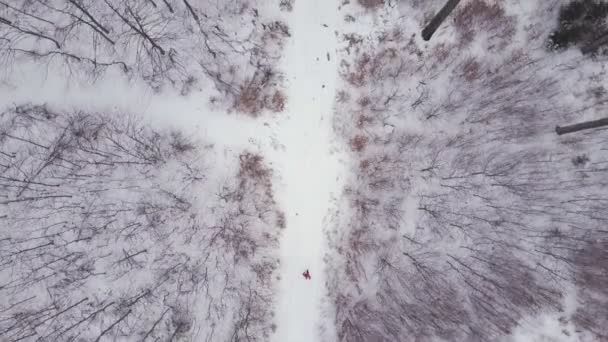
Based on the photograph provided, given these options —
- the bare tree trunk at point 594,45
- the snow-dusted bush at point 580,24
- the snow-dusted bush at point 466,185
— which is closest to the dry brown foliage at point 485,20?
the snow-dusted bush at point 466,185

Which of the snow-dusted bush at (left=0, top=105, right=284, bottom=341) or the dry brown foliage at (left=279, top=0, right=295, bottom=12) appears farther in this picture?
the dry brown foliage at (left=279, top=0, right=295, bottom=12)

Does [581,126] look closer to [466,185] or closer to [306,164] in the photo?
[466,185]

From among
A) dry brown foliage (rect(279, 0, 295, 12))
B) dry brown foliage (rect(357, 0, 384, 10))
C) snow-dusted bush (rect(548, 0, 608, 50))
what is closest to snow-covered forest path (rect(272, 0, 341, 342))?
dry brown foliage (rect(279, 0, 295, 12))

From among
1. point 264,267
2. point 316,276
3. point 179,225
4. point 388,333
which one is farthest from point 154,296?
point 388,333

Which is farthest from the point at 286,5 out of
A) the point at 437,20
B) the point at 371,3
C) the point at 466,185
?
the point at 466,185

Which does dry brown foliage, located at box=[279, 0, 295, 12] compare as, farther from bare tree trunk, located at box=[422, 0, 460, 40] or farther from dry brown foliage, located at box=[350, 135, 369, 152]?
dry brown foliage, located at box=[350, 135, 369, 152]

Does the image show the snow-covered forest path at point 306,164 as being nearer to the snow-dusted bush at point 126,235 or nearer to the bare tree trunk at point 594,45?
the snow-dusted bush at point 126,235

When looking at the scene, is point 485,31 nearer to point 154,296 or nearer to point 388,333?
point 388,333
